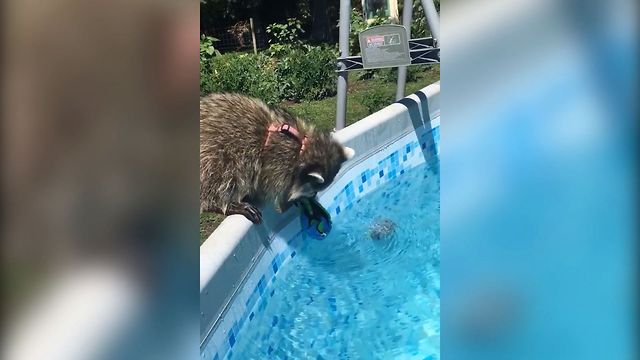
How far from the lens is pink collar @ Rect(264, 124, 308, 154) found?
391cm

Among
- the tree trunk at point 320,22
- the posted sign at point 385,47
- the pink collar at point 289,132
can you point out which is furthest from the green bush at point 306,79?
the pink collar at point 289,132

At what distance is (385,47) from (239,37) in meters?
7.89

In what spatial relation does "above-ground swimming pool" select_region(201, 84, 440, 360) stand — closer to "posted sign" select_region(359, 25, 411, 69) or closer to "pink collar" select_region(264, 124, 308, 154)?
"pink collar" select_region(264, 124, 308, 154)

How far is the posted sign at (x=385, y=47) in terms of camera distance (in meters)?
6.30

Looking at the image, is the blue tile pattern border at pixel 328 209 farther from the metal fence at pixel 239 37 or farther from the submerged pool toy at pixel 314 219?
the metal fence at pixel 239 37

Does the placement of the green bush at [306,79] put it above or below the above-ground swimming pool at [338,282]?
above

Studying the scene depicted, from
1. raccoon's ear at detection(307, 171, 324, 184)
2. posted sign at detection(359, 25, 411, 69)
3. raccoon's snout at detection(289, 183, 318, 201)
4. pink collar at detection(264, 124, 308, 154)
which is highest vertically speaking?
posted sign at detection(359, 25, 411, 69)

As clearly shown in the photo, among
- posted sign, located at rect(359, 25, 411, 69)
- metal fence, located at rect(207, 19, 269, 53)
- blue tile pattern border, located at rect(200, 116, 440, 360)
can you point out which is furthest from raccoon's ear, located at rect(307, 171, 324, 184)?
metal fence, located at rect(207, 19, 269, 53)

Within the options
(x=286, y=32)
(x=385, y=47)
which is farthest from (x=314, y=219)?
(x=286, y=32)

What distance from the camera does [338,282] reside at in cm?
423

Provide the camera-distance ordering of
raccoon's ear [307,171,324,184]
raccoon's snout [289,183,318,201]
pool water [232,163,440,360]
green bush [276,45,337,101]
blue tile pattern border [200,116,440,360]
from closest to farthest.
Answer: blue tile pattern border [200,116,440,360], pool water [232,163,440,360], raccoon's ear [307,171,324,184], raccoon's snout [289,183,318,201], green bush [276,45,337,101]

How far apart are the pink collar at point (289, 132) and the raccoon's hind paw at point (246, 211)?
0.40 meters

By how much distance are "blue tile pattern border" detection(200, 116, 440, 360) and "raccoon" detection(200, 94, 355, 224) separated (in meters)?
0.33
